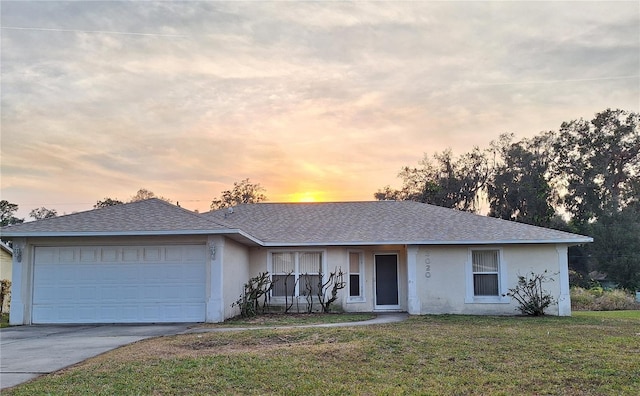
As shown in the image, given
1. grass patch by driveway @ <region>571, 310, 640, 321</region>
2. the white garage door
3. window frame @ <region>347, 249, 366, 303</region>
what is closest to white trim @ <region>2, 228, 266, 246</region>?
the white garage door

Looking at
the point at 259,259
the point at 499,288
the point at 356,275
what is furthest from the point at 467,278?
the point at 259,259

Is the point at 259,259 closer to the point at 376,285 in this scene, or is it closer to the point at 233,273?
the point at 233,273

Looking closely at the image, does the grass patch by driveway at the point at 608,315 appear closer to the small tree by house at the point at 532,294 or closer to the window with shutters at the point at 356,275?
the small tree by house at the point at 532,294

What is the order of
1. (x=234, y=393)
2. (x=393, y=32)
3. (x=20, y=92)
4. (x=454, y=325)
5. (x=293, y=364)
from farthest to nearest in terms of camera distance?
(x=20, y=92)
(x=393, y=32)
(x=454, y=325)
(x=293, y=364)
(x=234, y=393)

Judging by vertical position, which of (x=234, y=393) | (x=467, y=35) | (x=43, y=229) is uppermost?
(x=467, y=35)

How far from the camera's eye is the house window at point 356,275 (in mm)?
19219

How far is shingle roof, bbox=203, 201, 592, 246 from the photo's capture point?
698 inches

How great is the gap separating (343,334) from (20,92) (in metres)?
11.7

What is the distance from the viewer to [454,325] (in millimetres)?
13719

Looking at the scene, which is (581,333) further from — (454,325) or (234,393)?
(234,393)

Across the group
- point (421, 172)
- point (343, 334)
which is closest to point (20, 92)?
point (343, 334)

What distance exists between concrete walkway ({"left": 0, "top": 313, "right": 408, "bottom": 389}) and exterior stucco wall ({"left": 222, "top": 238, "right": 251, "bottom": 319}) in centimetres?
160

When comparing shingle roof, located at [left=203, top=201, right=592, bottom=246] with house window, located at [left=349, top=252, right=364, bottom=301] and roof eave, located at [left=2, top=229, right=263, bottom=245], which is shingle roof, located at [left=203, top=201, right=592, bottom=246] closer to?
house window, located at [left=349, top=252, right=364, bottom=301]

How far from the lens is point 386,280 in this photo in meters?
19.6
